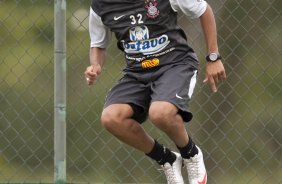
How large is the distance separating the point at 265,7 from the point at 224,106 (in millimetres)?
881

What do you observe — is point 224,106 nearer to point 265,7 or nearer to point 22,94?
point 265,7

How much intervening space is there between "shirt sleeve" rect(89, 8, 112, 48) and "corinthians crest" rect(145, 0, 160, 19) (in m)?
0.43

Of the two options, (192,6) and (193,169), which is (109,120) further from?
(192,6)

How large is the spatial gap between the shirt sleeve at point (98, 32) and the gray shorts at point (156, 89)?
33 centimetres

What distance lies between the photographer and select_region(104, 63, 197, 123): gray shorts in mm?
6043

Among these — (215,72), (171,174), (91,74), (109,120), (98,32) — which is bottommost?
(171,174)

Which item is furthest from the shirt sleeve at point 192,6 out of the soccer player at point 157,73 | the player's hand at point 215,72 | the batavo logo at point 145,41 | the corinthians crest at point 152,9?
the player's hand at point 215,72

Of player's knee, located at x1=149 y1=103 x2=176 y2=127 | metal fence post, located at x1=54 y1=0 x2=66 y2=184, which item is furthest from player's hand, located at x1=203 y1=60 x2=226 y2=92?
metal fence post, located at x1=54 y1=0 x2=66 y2=184

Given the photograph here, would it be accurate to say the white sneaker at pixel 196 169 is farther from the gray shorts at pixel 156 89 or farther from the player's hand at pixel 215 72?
the player's hand at pixel 215 72

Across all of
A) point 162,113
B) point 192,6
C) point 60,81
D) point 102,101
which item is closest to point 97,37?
point 60,81

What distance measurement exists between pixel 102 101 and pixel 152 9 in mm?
2326

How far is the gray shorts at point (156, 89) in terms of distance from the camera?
604cm

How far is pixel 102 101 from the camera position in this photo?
837 centimetres

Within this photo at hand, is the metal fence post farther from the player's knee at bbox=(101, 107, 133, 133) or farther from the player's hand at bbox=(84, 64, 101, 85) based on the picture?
the player's knee at bbox=(101, 107, 133, 133)
